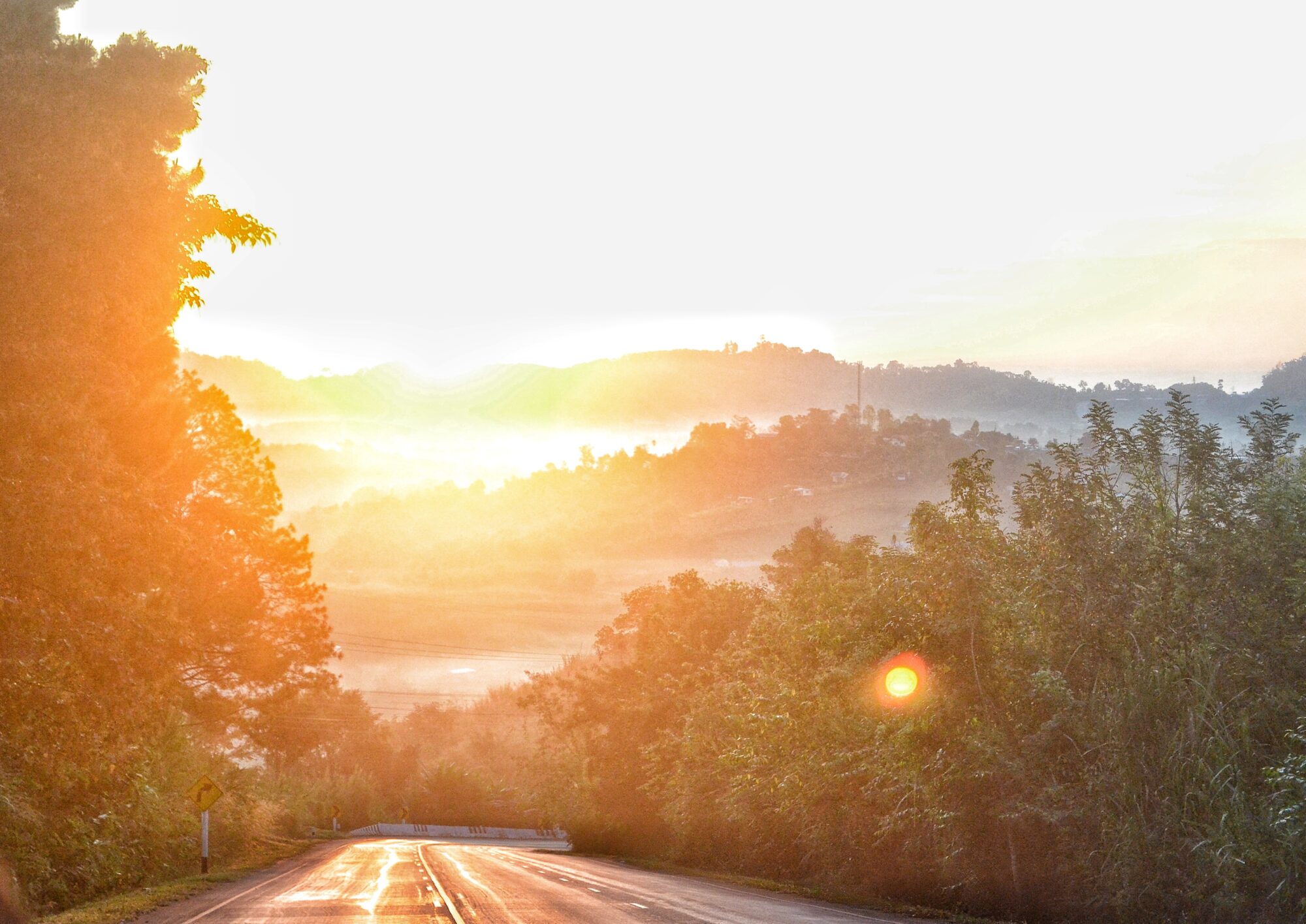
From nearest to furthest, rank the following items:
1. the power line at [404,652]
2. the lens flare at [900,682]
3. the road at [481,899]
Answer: the road at [481,899] < the lens flare at [900,682] < the power line at [404,652]

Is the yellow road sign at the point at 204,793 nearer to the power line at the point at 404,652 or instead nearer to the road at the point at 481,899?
the road at the point at 481,899

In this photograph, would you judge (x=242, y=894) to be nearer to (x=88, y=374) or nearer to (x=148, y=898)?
(x=148, y=898)

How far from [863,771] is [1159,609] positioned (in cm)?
969

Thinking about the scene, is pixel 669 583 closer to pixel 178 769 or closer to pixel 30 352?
pixel 178 769

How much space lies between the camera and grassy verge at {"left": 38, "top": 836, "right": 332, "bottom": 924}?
21422 millimetres

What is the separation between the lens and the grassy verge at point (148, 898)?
2142 centimetres

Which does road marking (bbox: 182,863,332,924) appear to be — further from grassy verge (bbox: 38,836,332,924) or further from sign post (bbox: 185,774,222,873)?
sign post (bbox: 185,774,222,873)

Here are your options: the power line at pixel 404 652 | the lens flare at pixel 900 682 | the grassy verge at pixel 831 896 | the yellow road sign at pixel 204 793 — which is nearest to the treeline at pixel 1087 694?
the lens flare at pixel 900 682

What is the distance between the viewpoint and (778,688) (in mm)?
39344

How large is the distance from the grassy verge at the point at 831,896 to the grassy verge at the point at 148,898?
603 inches

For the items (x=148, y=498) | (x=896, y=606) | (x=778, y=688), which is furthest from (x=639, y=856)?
(x=148, y=498)

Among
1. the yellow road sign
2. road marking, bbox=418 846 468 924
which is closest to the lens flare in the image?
road marking, bbox=418 846 468 924

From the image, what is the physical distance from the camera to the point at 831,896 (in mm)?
32781

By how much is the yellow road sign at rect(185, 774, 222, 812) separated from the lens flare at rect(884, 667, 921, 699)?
869 inches
